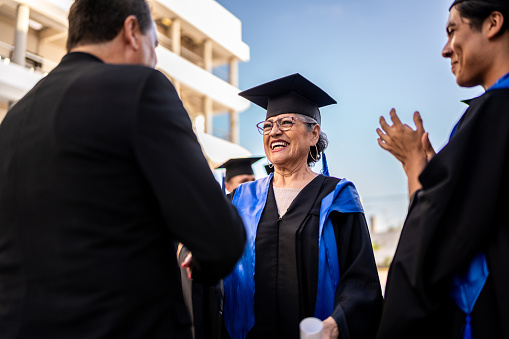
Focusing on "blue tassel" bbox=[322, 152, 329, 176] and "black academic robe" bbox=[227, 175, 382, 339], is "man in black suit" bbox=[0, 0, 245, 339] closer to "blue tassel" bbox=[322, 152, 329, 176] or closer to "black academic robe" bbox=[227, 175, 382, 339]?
"black academic robe" bbox=[227, 175, 382, 339]

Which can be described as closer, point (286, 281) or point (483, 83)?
point (483, 83)

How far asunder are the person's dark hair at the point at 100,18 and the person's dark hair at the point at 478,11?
3.77 feet

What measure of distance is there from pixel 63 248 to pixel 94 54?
2.03 ft

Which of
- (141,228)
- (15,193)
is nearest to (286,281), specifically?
(141,228)

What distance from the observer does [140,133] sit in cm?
123

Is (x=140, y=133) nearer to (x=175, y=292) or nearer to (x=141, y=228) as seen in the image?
(x=141, y=228)

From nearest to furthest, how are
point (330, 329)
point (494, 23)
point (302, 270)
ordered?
point (494, 23) < point (330, 329) < point (302, 270)

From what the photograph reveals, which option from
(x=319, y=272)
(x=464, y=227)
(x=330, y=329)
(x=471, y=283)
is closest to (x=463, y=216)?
(x=464, y=227)

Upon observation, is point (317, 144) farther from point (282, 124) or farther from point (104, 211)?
point (104, 211)

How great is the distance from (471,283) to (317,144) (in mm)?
1740

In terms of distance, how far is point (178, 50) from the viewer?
792 inches

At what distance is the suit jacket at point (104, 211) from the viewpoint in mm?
1220

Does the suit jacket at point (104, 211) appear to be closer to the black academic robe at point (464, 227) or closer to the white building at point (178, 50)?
the black academic robe at point (464, 227)

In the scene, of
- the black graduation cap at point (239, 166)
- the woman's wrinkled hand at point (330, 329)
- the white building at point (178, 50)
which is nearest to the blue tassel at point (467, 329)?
the woman's wrinkled hand at point (330, 329)
